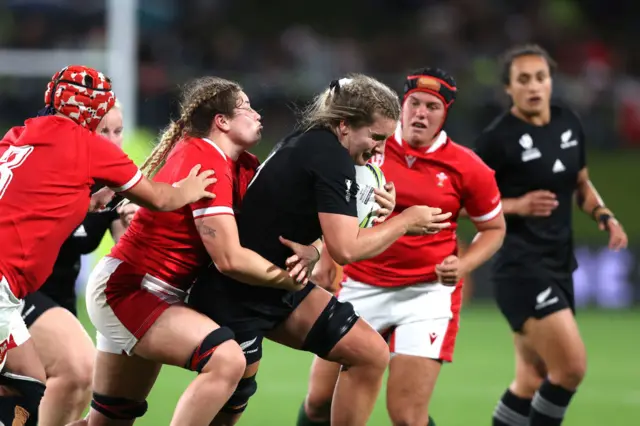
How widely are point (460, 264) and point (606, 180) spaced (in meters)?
9.60

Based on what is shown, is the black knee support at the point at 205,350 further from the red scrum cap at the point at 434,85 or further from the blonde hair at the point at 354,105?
the red scrum cap at the point at 434,85

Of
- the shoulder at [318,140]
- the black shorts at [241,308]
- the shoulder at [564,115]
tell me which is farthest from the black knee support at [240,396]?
the shoulder at [564,115]

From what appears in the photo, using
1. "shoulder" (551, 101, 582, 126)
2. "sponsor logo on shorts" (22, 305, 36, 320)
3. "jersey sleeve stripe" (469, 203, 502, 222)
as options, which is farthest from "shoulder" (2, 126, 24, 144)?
"shoulder" (551, 101, 582, 126)

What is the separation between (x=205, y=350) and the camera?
4.87m

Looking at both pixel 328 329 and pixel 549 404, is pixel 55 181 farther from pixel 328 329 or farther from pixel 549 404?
pixel 549 404

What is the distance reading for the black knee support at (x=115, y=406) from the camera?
17.1 feet

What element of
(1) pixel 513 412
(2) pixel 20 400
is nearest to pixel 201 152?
(2) pixel 20 400

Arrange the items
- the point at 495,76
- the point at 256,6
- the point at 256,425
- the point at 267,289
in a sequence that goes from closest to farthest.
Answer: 1. the point at 267,289
2. the point at 256,425
3. the point at 495,76
4. the point at 256,6

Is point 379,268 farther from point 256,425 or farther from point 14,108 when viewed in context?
point 14,108

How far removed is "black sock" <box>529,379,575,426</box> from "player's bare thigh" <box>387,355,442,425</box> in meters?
1.16

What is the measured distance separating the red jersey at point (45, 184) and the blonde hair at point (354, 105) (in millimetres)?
924

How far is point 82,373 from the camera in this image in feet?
19.4

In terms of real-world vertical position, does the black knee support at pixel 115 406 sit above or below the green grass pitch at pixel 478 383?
above

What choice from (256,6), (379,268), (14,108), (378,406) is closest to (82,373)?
(379,268)
